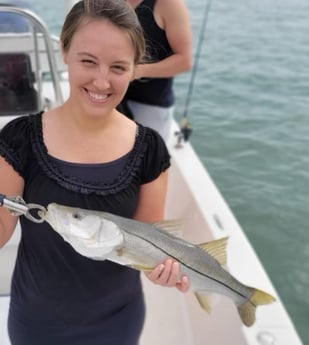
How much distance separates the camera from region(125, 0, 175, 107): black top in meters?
2.09

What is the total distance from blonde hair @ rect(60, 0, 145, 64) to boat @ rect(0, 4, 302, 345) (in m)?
0.95

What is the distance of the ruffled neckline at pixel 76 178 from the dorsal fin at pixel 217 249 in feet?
0.92

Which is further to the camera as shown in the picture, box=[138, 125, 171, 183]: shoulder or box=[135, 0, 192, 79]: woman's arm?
box=[135, 0, 192, 79]: woman's arm

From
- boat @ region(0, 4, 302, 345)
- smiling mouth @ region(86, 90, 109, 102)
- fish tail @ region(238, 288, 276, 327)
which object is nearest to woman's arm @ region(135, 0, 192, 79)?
boat @ region(0, 4, 302, 345)

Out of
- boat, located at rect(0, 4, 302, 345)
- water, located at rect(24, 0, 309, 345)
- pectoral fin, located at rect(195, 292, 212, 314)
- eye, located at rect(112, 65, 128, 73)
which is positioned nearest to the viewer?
eye, located at rect(112, 65, 128, 73)

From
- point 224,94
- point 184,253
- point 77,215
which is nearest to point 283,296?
point 184,253

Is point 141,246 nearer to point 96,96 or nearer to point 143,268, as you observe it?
point 143,268

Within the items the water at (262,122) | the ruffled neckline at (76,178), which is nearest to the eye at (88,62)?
the ruffled neckline at (76,178)

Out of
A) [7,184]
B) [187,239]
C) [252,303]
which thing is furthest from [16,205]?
[187,239]

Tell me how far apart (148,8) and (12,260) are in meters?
1.27

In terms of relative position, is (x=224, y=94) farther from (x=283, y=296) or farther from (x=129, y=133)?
(x=129, y=133)

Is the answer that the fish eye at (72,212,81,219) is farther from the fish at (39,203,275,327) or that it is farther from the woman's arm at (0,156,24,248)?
the woman's arm at (0,156,24,248)

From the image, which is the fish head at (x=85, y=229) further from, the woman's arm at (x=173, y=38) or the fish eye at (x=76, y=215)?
the woman's arm at (x=173, y=38)

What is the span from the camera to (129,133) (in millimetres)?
1278
